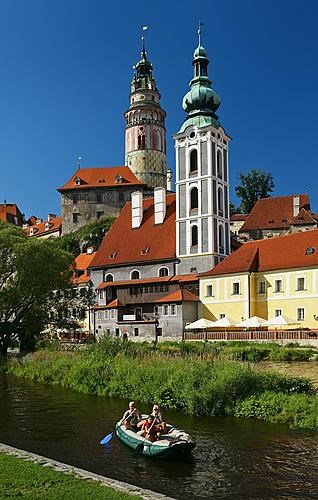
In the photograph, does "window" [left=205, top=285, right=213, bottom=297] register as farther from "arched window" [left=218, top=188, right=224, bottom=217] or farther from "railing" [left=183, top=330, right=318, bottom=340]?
"arched window" [left=218, top=188, right=224, bottom=217]

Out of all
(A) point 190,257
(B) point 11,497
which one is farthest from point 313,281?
(B) point 11,497

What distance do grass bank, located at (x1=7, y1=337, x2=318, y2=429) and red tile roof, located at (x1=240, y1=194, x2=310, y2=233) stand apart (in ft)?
164

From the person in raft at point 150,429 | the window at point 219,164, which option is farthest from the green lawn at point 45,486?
the window at point 219,164

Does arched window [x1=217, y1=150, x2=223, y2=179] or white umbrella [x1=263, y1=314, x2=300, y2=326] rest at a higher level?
arched window [x1=217, y1=150, x2=223, y2=179]

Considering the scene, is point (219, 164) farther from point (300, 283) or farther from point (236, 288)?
point (300, 283)

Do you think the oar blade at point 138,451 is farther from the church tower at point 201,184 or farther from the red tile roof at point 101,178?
the red tile roof at point 101,178

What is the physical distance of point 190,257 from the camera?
186 ft

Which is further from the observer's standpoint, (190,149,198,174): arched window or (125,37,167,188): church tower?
(125,37,167,188): church tower

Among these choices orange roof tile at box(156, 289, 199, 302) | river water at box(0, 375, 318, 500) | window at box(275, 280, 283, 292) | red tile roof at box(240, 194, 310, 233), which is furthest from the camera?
red tile roof at box(240, 194, 310, 233)

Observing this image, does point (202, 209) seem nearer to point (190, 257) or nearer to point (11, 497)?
point (190, 257)

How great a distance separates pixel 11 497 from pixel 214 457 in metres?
7.55

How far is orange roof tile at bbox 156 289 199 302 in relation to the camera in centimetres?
5128

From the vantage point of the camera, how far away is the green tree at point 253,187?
9481 cm

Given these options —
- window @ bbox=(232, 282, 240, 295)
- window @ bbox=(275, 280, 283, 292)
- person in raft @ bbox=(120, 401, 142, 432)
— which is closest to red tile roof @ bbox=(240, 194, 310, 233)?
window @ bbox=(232, 282, 240, 295)
